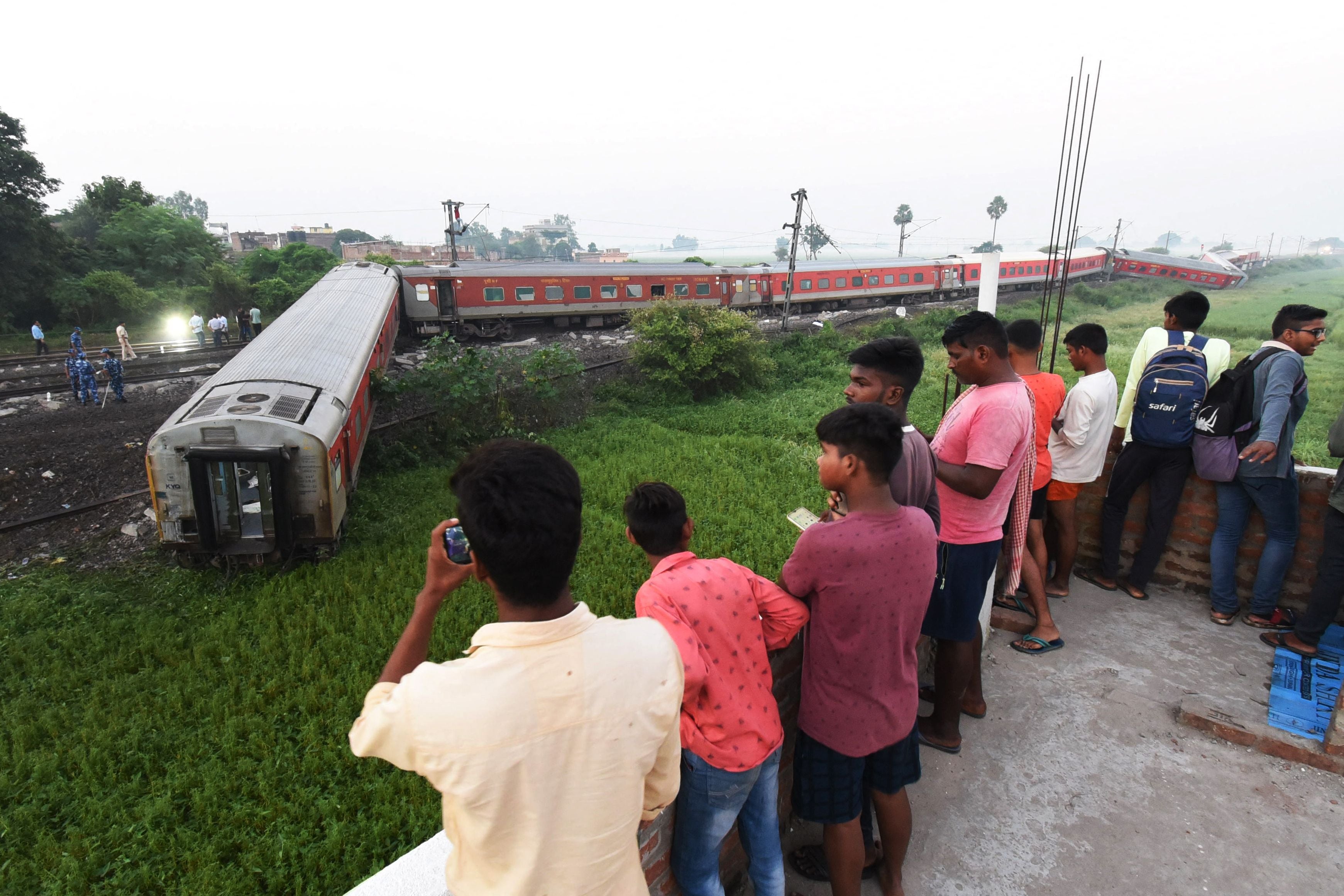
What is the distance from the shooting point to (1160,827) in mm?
2656

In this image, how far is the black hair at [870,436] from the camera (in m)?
2.04

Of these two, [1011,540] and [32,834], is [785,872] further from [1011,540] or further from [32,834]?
[32,834]

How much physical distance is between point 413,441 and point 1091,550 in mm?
8862

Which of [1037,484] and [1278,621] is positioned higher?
[1037,484]

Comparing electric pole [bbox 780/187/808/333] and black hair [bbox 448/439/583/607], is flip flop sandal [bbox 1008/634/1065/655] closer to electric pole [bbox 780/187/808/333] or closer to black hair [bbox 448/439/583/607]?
black hair [bbox 448/439/583/607]

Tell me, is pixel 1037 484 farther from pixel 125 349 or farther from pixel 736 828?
pixel 125 349

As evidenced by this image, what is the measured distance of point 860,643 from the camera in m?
2.14

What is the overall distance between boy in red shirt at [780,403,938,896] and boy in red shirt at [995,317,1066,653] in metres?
1.86

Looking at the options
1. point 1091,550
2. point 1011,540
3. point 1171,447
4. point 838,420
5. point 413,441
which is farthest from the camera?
point 413,441

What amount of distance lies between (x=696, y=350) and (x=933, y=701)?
11366mm

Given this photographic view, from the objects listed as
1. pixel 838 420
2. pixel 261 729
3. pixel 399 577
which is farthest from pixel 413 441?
pixel 838 420

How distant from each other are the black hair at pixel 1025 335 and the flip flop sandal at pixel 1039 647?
1575mm

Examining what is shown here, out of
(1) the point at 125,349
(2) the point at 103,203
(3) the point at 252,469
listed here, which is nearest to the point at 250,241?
(2) the point at 103,203

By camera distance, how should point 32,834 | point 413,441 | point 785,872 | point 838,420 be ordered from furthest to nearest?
point 413,441 → point 32,834 → point 785,872 → point 838,420
